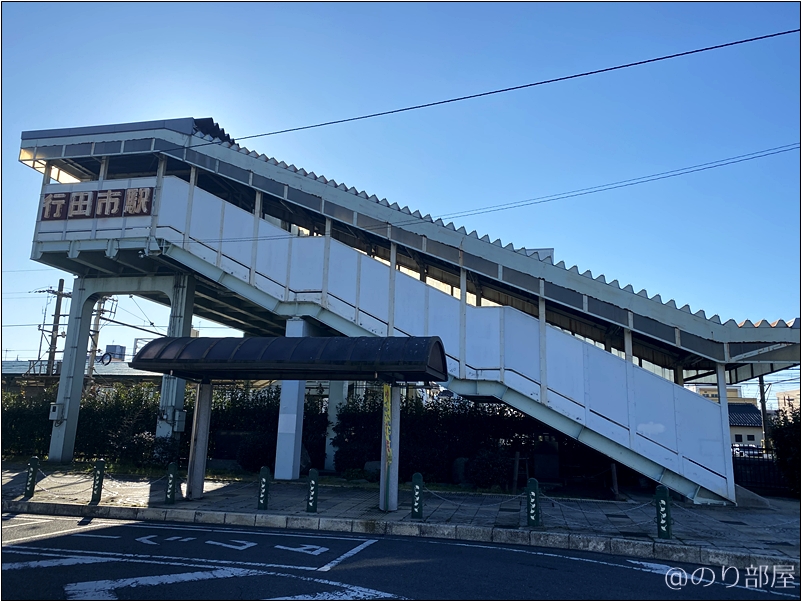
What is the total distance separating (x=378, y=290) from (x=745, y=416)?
35252 mm

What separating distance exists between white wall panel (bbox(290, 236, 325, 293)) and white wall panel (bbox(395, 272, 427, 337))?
2611 millimetres

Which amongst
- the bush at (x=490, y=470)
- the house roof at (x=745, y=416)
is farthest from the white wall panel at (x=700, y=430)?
the house roof at (x=745, y=416)

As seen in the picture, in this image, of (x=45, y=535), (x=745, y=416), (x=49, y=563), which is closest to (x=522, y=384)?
(x=45, y=535)

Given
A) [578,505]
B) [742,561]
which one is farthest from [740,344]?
[742,561]

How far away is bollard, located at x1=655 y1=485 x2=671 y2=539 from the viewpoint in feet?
33.1

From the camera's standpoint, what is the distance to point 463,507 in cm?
1372

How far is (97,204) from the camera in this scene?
20562 millimetres

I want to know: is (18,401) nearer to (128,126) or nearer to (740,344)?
(128,126)

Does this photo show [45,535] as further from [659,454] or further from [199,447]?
[659,454]

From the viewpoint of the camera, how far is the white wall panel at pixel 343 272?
18188mm

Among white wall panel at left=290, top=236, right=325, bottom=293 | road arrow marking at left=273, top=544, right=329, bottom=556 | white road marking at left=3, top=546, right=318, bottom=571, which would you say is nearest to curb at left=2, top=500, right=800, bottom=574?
road arrow marking at left=273, top=544, right=329, bottom=556

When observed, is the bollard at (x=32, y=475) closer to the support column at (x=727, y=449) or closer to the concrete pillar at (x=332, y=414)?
the concrete pillar at (x=332, y=414)

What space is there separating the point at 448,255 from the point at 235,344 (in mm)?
6813

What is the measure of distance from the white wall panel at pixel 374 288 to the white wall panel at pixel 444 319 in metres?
1.44
